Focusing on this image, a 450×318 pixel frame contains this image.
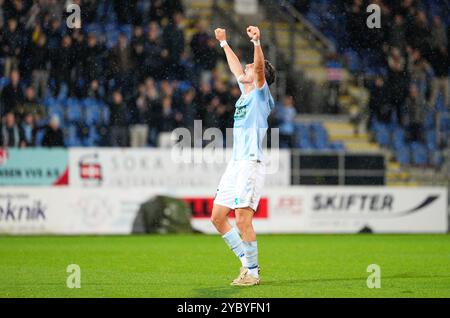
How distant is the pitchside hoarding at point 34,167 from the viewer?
19.5m

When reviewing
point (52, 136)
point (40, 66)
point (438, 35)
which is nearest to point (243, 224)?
point (52, 136)

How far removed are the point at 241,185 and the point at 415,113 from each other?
1432 centimetres

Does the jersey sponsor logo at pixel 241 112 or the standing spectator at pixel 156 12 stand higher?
the standing spectator at pixel 156 12

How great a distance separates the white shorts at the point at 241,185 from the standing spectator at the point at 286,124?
11504 millimetres

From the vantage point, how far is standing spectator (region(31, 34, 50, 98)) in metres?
21.2

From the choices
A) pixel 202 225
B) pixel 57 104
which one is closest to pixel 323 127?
pixel 202 225

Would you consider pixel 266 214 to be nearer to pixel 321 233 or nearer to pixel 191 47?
pixel 321 233

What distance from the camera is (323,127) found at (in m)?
24.3

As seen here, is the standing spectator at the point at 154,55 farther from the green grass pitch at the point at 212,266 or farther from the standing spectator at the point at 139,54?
the green grass pitch at the point at 212,266

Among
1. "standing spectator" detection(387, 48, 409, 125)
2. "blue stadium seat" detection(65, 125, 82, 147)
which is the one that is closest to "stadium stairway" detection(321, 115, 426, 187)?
"standing spectator" detection(387, 48, 409, 125)

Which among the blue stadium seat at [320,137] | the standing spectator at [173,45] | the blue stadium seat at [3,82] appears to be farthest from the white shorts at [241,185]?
the blue stadium seat at [320,137]

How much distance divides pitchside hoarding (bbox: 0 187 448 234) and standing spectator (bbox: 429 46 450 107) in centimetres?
404

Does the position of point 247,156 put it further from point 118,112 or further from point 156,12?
point 156,12

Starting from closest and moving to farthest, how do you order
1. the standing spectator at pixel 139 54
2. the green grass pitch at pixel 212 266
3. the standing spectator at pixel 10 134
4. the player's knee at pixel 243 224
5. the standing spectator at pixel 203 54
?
the green grass pitch at pixel 212 266, the player's knee at pixel 243 224, the standing spectator at pixel 10 134, the standing spectator at pixel 139 54, the standing spectator at pixel 203 54
